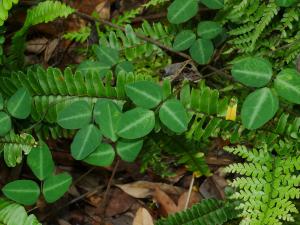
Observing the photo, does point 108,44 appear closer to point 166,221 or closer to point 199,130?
point 199,130


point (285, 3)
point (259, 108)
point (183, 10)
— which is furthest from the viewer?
point (183, 10)

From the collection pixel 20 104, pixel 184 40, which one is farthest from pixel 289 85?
pixel 20 104

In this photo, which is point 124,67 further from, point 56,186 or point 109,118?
point 56,186

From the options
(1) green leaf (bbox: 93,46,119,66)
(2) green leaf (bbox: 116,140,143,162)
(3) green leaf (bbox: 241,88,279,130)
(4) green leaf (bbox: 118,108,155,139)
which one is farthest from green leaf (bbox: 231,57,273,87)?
(1) green leaf (bbox: 93,46,119,66)

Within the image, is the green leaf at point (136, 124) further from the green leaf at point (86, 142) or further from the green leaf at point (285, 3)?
the green leaf at point (285, 3)

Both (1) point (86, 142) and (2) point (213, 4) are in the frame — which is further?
(2) point (213, 4)

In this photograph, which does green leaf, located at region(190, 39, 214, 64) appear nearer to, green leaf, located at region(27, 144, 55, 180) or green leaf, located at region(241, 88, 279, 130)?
green leaf, located at region(241, 88, 279, 130)
